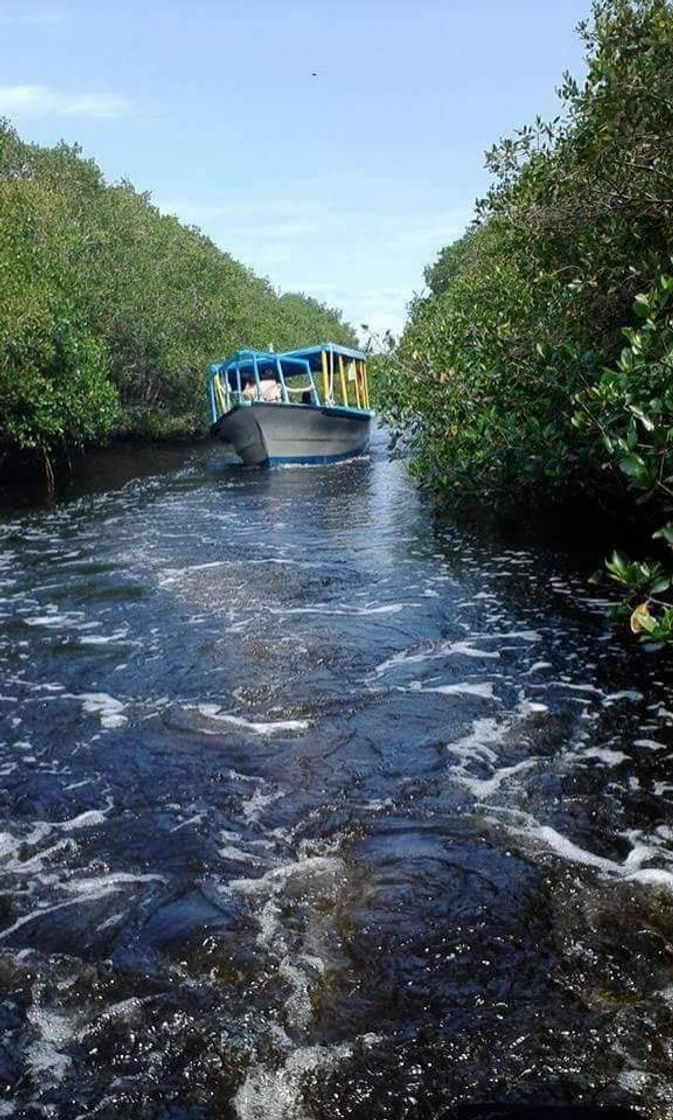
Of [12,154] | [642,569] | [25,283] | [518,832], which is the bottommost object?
[518,832]

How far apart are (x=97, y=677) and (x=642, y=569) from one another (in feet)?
14.7

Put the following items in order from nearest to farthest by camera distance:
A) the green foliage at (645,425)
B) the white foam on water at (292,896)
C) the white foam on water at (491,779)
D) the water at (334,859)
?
the water at (334,859)
the white foam on water at (292,896)
the green foliage at (645,425)
the white foam on water at (491,779)

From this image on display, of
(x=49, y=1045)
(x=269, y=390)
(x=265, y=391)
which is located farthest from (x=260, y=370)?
(x=49, y=1045)

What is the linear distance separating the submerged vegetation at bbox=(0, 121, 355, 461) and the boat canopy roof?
127 inches

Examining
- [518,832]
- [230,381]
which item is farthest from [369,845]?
[230,381]

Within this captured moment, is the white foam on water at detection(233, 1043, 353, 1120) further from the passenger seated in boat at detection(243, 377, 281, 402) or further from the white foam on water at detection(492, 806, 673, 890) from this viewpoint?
the passenger seated in boat at detection(243, 377, 281, 402)

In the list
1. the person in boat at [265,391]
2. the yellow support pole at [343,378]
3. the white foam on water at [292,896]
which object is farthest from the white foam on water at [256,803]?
the yellow support pole at [343,378]

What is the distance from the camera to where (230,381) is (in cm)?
2755

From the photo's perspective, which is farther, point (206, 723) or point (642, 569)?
point (206, 723)

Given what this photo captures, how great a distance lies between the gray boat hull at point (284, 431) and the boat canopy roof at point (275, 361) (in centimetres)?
142

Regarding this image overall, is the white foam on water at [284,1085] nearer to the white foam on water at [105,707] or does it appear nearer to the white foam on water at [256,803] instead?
the white foam on water at [256,803]

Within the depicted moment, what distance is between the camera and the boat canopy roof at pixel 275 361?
24.8 meters

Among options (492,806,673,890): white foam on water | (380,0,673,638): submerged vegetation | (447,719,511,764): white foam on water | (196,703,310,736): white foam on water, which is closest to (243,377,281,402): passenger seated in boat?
(380,0,673,638): submerged vegetation

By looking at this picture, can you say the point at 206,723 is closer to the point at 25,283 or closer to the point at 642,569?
the point at 642,569
